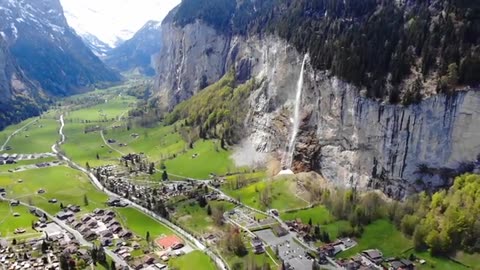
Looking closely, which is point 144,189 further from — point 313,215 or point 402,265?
point 402,265

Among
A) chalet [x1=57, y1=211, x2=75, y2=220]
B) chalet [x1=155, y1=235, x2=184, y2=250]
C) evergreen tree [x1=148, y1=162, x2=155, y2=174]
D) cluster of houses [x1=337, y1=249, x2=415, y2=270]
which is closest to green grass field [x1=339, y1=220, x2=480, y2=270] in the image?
cluster of houses [x1=337, y1=249, x2=415, y2=270]

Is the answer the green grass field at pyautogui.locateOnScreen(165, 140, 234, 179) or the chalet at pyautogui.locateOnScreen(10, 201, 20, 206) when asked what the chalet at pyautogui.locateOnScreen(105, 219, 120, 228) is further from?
the green grass field at pyautogui.locateOnScreen(165, 140, 234, 179)

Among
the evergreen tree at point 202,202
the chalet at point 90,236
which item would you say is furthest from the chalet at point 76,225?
the evergreen tree at point 202,202

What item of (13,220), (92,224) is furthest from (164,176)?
(13,220)

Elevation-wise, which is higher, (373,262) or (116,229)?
(373,262)

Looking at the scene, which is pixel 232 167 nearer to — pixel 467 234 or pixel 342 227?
pixel 342 227

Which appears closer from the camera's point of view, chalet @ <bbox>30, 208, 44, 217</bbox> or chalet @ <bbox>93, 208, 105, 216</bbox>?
chalet @ <bbox>93, 208, 105, 216</bbox>
